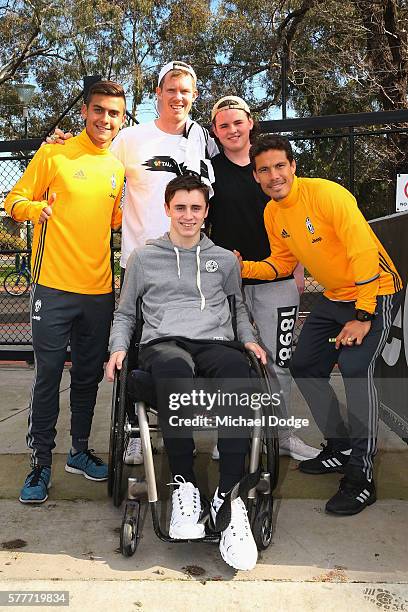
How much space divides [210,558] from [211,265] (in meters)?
1.21

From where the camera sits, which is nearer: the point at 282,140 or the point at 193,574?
the point at 193,574

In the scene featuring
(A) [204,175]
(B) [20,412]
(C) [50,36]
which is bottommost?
(B) [20,412]

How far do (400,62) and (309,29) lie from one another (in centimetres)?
566

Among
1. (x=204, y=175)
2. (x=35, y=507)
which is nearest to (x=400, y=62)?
(x=204, y=175)

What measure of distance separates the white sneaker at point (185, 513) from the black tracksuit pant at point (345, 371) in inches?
34.4

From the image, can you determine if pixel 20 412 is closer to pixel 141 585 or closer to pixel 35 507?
pixel 35 507

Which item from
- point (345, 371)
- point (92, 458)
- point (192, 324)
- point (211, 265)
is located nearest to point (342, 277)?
point (345, 371)

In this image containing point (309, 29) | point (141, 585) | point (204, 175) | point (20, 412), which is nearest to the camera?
point (141, 585)

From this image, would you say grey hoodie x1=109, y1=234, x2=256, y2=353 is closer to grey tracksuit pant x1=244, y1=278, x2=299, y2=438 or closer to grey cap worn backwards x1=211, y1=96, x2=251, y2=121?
grey tracksuit pant x1=244, y1=278, x2=299, y2=438

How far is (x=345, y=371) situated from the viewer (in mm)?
2818

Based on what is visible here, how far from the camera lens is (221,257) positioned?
275 cm

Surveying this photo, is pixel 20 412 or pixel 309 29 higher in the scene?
pixel 309 29

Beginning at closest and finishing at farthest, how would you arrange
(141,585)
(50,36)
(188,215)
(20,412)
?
(141,585), (188,215), (20,412), (50,36)

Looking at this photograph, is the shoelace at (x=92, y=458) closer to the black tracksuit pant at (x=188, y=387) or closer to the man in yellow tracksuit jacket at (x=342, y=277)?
the black tracksuit pant at (x=188, y=387)
